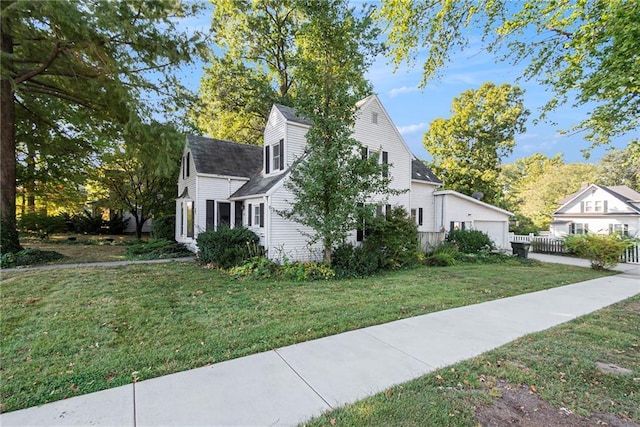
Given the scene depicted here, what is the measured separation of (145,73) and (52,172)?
8.69 meters

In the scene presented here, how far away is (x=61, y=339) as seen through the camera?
3904 millimetres

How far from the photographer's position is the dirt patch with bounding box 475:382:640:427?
243 cm

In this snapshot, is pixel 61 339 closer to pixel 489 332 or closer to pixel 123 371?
pixel 123 371

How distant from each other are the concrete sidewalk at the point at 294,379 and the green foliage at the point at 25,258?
10.3 m

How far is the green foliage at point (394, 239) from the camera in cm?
1073

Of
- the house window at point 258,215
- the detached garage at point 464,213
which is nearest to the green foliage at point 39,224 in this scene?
the house window at point 258,215

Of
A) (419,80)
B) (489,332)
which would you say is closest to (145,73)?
(419,80)

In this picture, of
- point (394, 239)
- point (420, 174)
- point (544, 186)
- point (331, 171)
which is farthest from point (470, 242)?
point (544, 186)

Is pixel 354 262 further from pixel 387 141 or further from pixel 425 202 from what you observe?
pixel 425 202

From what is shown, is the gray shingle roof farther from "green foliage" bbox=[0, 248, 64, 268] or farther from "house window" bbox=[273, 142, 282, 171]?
"green foliage" bbox=[0, 248, 64, 268]

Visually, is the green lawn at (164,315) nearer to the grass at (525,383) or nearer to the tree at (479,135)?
the grass at (525,383)

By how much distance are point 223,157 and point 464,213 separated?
1415cm

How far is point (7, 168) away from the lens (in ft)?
33.6

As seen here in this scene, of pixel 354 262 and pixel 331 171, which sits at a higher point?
pixel 331 171
